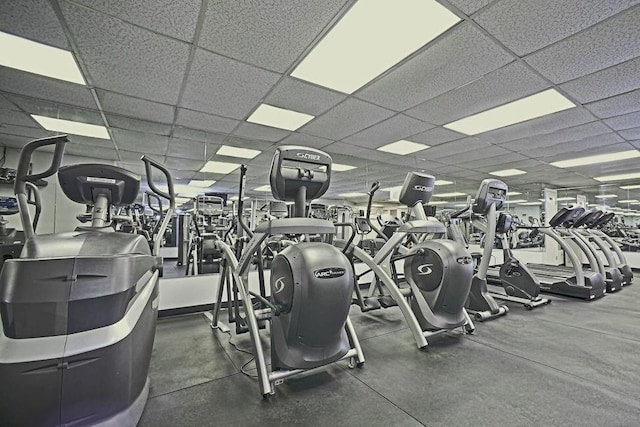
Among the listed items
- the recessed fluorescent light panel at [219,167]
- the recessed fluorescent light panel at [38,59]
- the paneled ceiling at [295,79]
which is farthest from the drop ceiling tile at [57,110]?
the recessed fluorescent light panel at [219,167]

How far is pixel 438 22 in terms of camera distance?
2.10 meters

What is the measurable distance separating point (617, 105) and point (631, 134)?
1.70 metres

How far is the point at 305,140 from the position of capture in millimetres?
4980

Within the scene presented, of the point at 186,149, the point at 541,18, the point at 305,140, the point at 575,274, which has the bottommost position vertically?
the point at 575,274

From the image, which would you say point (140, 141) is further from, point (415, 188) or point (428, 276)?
point (428, 276)

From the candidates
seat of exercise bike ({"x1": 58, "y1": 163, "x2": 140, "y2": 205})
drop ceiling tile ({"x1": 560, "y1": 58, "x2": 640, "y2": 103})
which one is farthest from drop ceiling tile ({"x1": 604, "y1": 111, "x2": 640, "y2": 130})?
seat of exercise bike ({"x1": 58, "y1": 163, "x2": 140, "y2": 205})

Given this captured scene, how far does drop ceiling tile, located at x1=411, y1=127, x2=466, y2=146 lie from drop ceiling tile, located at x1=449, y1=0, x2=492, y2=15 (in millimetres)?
2553

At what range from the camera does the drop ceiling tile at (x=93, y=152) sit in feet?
13.9

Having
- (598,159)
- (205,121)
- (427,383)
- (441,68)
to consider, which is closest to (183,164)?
(205,121)

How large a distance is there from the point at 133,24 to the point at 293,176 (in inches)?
68.0

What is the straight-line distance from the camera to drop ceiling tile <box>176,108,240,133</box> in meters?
3.77

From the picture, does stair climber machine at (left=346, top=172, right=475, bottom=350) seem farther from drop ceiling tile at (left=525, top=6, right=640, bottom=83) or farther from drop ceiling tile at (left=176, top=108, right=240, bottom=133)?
drop ceiling tile at (left=176, top=108, right=240, bottom=133)

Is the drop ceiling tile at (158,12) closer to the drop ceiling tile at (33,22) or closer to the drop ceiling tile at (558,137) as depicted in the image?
the drop ceiling tile at (33,22)

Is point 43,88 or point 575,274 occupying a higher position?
point 43,88
